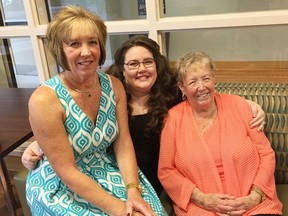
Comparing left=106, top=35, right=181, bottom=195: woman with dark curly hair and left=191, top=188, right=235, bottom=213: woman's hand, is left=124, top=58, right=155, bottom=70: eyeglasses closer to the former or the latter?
left=106, top=35, right=181, bottom=195: woman with dark curly hair

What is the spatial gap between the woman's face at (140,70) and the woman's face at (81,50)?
31 cm

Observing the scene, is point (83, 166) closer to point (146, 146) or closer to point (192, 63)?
point (146, 146)

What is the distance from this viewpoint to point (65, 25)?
4.06 ft

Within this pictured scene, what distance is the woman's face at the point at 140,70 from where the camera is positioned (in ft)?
5.24

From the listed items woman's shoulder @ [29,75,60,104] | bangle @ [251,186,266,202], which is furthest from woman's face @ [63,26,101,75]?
bangle @ [251,186,266,202]

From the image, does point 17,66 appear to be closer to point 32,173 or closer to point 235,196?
point 32,173

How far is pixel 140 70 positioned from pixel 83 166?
0.53 meters

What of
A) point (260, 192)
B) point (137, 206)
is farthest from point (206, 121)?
point (137, 206)

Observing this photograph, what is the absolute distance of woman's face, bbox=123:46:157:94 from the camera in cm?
160

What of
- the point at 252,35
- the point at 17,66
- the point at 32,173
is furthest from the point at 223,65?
the point at 17,66

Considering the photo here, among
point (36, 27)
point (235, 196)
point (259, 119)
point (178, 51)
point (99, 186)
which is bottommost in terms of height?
point (235, 196)

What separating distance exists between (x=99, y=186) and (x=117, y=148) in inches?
9.0

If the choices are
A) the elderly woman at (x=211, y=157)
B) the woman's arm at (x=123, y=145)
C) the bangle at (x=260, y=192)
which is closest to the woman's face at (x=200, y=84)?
the elderly woman at (x=211, y=157)

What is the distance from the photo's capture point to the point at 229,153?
1.47 m
